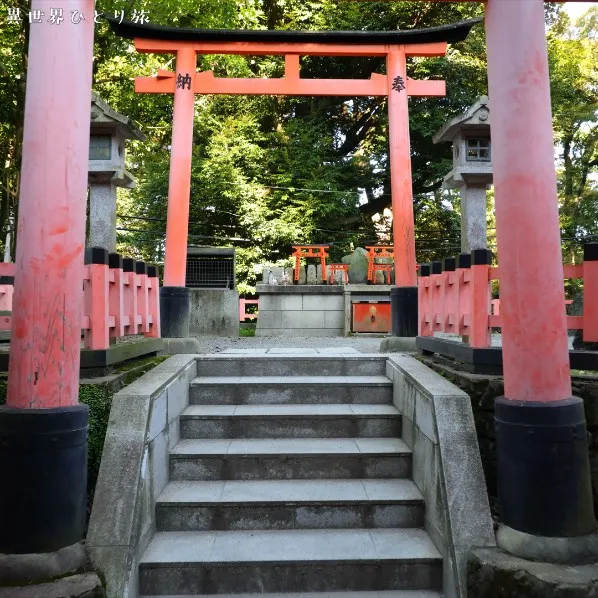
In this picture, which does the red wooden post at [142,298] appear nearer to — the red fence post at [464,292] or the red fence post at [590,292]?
the red fence post at [464,292]

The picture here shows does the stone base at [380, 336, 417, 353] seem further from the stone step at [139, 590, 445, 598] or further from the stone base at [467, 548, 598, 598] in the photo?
the stone base at [467, 548, 598, 598]

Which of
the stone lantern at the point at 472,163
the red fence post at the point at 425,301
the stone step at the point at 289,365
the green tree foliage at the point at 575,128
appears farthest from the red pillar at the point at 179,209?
the green tree foliage at the point at 575,128

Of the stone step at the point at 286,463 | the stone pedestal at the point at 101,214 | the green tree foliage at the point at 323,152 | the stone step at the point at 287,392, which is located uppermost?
the green tree foliage at the point at 323,152

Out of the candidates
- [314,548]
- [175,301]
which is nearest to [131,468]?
[314,548]

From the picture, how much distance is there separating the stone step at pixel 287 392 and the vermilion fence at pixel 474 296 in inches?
34.7

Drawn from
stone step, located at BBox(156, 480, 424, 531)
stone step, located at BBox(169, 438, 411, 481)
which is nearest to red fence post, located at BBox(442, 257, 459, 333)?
stone step, located at BBox(169, 438, 411, 481)

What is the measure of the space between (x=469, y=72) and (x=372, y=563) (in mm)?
19734

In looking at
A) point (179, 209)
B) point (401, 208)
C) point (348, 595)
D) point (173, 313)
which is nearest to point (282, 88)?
point (179, 209)

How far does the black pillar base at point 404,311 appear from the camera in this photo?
22.8ft

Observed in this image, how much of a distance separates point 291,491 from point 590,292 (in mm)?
2559

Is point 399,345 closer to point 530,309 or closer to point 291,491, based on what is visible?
point 291,491

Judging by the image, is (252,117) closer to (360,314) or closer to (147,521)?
(360,314)

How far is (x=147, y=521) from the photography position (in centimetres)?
314

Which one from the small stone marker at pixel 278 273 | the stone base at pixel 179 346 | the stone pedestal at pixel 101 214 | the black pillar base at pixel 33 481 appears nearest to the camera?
the black pillar base at pixel 33 481
